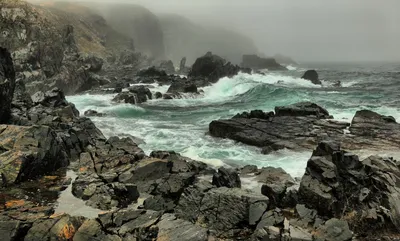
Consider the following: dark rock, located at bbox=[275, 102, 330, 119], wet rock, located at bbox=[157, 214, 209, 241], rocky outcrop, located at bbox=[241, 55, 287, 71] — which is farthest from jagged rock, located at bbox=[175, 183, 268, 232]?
rocky outcrop, located at bbox=[241, 55, 287, 71]

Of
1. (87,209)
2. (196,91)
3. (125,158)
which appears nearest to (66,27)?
(196,91)

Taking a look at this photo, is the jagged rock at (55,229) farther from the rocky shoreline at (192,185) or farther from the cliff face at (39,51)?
the cliff face at (39,51)

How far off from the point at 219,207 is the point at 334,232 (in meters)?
3.60

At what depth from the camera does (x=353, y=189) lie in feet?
41.2

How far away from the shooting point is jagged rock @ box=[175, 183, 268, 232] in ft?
34.0

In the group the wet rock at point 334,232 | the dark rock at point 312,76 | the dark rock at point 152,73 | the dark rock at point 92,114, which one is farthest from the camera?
the dark rock at point 312,76

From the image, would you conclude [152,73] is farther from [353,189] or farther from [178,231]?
[178,231]

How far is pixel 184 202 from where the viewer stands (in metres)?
11.5

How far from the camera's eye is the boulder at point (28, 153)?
13348 mm

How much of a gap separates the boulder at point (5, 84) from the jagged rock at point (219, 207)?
14583 mm

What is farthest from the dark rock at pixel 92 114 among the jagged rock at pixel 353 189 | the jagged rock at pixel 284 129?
the jagged rock at pixel 353 189

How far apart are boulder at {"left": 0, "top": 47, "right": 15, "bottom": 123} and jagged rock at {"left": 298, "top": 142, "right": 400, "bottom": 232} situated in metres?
18.0

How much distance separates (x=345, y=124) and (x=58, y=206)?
73.2ft

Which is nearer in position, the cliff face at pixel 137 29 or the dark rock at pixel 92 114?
the dark rock at pixel 92 114
